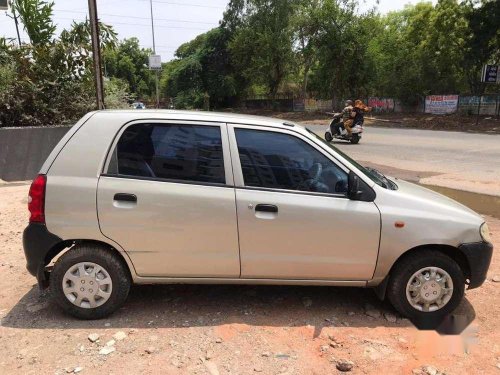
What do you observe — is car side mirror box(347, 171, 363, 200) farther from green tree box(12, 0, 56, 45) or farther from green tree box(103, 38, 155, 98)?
green tree box(103, 38, 155, 98)

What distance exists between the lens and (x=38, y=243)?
148 inches

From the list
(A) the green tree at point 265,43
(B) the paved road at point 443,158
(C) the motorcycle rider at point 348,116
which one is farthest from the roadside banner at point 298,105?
(C) the motorcycle rider at point 348,116

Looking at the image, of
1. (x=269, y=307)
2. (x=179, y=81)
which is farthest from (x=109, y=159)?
(x=179, y=81)

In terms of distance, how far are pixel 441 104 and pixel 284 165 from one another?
3206 cm

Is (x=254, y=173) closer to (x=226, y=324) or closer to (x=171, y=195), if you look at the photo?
(x=171, y=195)

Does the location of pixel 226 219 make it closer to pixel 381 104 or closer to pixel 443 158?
pixel 443 158

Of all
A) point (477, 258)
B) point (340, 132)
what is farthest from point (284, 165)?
point (340, 132)

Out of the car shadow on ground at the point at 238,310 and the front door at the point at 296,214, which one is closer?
the front door at the point at 296,214

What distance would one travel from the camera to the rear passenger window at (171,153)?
3807 millimetres

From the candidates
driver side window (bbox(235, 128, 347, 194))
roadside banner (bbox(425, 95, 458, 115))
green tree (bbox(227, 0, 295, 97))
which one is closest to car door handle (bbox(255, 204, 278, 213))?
driver side window (bbox(235, 128, 347, 194))

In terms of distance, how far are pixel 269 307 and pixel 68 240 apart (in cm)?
179

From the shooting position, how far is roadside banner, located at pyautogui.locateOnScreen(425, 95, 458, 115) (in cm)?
3176

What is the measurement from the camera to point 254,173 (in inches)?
150

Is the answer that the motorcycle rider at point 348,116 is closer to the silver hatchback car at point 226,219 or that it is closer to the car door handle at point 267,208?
the silver hatchback car at point 226,219
